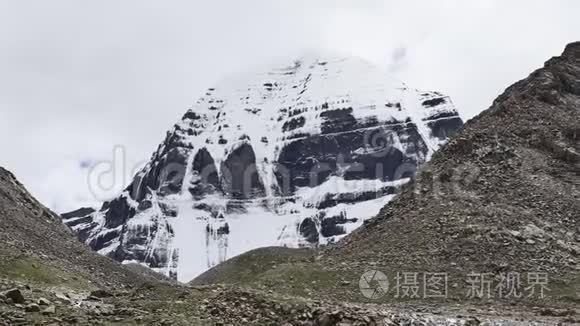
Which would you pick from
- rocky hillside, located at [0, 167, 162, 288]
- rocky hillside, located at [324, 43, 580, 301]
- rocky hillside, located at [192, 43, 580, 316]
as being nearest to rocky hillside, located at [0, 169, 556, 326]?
rocky hillside, located at [192, 43, 580, 316]

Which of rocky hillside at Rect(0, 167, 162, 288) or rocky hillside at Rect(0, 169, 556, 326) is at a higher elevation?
rocky hillside at Rect(0, 167, 162, 288)

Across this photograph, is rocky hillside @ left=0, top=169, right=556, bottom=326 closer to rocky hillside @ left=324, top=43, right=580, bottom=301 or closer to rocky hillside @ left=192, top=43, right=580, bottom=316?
rocky hillside @ left=192, top=43, right=580, bottom=316

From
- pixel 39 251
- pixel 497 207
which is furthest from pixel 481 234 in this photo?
pixel 39 251

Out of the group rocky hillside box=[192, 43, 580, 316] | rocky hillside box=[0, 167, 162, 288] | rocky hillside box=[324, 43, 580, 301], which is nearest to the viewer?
rocky hillside box=[192, 43, 580, 316]

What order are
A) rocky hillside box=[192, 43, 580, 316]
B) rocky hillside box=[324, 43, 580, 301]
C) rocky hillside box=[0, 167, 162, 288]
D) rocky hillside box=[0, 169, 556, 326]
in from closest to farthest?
rocky hillside box=[0, 169, 556, 326] → rocky hillside box=[192, 43, 580, 316] → rocky hillside box=[324, 43, 580, 301] → rocky hillside box=[0, 167, 162, 288]

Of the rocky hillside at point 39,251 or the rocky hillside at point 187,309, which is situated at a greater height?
the rocky hillside at point 39,251

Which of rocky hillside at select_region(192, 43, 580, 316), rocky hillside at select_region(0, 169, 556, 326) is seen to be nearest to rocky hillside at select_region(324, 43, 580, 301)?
rocky hillside at select_region(192, 43, 580, 316)

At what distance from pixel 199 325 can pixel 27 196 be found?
155 ft

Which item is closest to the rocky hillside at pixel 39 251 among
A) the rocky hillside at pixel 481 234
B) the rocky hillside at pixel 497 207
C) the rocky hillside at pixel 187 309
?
the rocky hillside at pixel 187 309

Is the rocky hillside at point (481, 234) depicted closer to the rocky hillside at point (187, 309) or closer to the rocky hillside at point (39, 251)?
the rocky hillside at point (187, 309)

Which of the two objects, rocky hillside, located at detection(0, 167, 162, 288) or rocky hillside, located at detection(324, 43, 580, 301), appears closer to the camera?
rocky hillside, located at detection(324, 43, 580, 301)

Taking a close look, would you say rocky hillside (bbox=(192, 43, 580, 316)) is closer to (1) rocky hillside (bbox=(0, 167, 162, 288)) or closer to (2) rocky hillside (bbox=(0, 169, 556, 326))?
(2) rocky hillside (bbox=(0, 169, 556, 326))

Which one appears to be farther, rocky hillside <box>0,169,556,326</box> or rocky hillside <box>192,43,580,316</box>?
rocky hillside <box>192,43,580,316</box>

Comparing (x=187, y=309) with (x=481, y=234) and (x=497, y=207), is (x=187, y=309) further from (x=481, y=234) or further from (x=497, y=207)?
(x=497, y=207)
